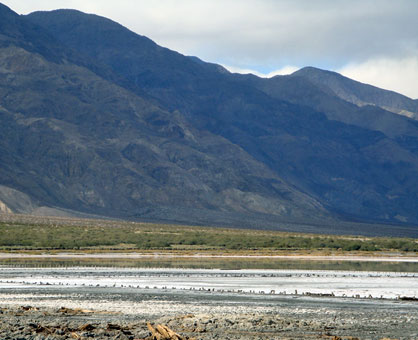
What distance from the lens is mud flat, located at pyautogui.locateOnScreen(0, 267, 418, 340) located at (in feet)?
80.7

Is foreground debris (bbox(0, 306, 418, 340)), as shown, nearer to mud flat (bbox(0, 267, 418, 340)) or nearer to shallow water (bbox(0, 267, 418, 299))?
mud flat (bbox(0, 267, 418, 340))

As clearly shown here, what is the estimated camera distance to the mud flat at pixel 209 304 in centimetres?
2461

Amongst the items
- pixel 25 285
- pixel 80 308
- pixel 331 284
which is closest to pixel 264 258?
pixel 331 284

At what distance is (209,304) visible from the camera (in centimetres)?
3391

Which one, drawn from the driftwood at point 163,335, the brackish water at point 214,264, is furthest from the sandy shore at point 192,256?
the driftwood at point 163,335

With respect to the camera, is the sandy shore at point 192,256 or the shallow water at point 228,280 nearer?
the shallow water at point 228,280

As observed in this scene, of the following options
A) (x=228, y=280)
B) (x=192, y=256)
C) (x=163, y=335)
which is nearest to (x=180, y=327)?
(x=163, y=335)

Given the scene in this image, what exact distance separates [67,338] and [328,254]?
63.4m

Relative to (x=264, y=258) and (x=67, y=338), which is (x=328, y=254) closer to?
(x=264, y=258)

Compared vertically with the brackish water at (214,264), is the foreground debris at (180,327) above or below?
above

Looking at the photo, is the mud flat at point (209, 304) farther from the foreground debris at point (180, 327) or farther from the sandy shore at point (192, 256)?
the sandy shore at point (192, 256)

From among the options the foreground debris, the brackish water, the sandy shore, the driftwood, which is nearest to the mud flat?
the foreground debris

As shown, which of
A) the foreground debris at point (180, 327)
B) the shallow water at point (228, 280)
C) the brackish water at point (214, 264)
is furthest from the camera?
the brackish water at point (214, 264)

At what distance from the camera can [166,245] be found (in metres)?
95.1
